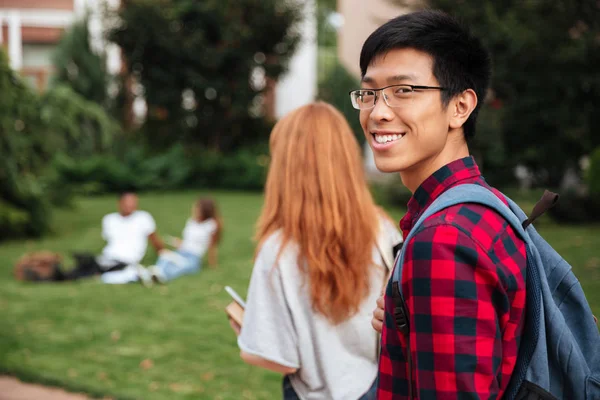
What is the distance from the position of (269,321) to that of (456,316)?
1.30m

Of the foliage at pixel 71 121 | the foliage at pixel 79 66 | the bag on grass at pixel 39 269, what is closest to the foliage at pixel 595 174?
the bag on grass at pixel 39 269

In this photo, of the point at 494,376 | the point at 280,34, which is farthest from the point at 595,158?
the point at 280,34

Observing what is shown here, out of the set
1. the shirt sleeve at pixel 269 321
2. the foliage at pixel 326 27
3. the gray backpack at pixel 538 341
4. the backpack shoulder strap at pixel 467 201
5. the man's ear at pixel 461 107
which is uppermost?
the foliage at pixel 326 27

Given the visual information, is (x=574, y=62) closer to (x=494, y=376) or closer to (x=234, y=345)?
(x=234, y=345)

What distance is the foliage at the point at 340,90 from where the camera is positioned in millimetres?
21984

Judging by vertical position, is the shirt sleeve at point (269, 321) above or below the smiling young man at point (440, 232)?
below

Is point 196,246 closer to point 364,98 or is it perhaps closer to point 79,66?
point 364,98

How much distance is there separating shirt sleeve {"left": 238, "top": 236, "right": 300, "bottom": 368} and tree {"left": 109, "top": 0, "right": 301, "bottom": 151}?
19.1 metres

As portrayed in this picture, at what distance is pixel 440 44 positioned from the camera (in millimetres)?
1400

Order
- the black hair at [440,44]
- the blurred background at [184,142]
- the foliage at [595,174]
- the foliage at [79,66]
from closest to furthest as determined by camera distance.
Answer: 1. the black hair at [440,44]
2. the blurred background at [184,142]
3. the foliage at [595,174]
4. the foliage at [79,66]

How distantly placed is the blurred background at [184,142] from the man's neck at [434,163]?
11.6 feet

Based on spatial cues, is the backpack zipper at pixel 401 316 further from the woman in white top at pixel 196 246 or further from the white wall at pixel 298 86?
the white wall at pixel 298 86

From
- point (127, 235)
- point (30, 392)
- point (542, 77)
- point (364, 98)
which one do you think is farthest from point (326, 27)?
point (364, 98)

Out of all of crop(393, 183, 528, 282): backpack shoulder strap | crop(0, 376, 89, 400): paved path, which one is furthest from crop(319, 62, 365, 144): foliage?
crop(393, 183, 528, 282): backpack shoulder strap
